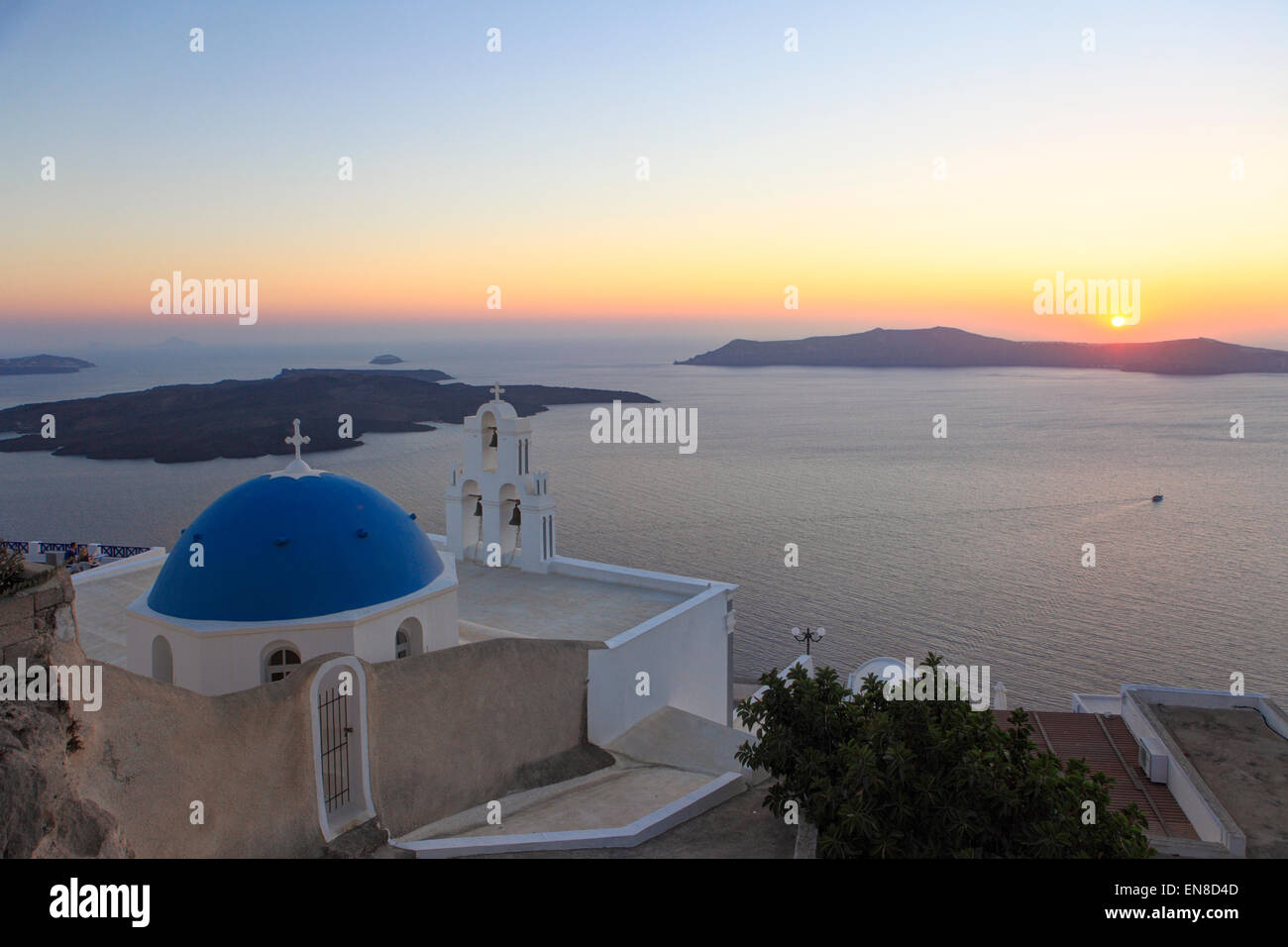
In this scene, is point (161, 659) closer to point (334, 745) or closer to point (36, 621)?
point (334, 745)

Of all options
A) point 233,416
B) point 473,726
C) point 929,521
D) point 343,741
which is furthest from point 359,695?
point 233,416

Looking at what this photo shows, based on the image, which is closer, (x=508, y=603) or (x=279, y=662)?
(x=279, y=662)

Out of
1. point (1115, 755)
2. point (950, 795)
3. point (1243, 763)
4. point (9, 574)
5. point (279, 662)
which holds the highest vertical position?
point (9, 574)

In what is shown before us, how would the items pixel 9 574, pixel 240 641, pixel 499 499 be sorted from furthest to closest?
pixel 499 499 < pixel 240 641 < pixel 9 574

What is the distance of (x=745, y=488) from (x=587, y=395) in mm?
63088

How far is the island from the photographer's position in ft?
228

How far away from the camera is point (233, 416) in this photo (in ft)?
259

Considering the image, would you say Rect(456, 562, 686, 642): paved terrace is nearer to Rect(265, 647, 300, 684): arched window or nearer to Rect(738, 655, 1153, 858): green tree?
Rect(265, 647, 300, 684): arched window

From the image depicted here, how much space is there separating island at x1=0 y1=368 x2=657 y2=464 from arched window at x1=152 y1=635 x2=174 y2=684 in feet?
160

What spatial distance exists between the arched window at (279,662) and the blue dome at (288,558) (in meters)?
0.43

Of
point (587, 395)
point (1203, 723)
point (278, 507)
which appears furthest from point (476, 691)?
point (587, 395)

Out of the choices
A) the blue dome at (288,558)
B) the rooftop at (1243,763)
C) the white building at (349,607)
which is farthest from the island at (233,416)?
the rooftop at (1243,763)

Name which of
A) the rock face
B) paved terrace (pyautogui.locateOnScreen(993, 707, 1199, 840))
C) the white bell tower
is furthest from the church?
paved terrace (pyautogui.locateOnScreen(993, 707, 1199, 840))

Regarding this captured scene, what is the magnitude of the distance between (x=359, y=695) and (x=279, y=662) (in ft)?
5.48
